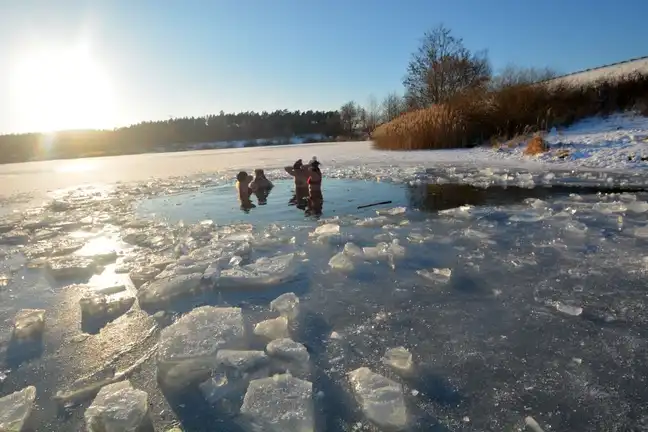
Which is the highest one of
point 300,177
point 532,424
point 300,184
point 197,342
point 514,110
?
point 514,110

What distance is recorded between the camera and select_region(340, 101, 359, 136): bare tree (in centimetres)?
5612

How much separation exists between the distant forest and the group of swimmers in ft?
128

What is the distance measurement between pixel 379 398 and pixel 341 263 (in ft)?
4.89

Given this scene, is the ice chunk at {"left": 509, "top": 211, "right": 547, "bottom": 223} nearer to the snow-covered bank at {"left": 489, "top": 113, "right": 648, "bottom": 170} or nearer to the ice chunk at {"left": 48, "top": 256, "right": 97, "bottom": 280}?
the ice chunk at {"left": 48, "top": 256, "right": 97, "bottom": 280}

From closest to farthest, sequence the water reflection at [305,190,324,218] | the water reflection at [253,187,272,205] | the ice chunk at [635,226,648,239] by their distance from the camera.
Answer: the ice chunk at [635,226,648,239]
the water reflection at [305,190,324,218]
the water reflection at [253,187,272,205]

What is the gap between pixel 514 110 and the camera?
13.6m

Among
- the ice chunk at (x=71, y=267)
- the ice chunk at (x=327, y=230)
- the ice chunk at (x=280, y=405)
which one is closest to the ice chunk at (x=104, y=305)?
the ice chunk at (x=71, y=267)

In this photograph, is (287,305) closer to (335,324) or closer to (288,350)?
(335,324)

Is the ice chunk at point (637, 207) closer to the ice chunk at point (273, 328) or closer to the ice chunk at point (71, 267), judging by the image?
the ice chunk at point (273, 328)

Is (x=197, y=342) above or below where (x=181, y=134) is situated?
below

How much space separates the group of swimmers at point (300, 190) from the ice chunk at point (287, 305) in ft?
9.37

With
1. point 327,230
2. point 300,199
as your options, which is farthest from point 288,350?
point 300,199

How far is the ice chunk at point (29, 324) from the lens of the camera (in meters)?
1.98

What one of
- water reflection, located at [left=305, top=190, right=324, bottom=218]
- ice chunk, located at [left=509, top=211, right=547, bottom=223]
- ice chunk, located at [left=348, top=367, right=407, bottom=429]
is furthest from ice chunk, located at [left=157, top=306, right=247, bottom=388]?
ice chunk, located at [left=509, top=211, right=547, bottom=223]
